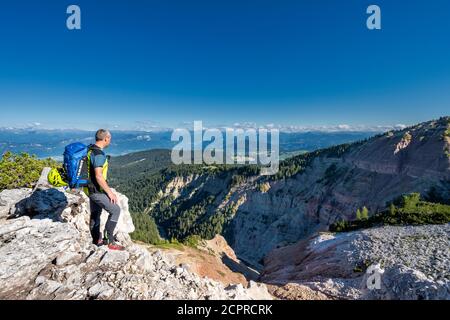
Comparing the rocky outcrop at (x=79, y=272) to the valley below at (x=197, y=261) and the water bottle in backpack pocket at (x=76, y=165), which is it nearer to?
the valley below at (x=197, y=261)

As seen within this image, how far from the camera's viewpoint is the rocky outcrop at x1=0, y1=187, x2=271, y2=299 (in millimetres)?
8344

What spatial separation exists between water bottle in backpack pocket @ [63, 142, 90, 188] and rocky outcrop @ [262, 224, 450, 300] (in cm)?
1209

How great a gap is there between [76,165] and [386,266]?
1879cm

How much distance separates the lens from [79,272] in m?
9.09

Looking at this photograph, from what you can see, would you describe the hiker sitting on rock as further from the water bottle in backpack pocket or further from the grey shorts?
the water bottle in backpack pocket

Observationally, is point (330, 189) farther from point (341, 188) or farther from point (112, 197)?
point (112, 197)

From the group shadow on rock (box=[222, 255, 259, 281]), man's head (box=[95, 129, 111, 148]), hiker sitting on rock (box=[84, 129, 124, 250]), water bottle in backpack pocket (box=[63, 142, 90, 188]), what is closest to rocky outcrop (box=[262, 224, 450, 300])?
hiker sitting on rock (box=[84, 129, 124, 250])

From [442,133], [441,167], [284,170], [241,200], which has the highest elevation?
[442,133]

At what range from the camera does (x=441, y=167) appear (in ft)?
230

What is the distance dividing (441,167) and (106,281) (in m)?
86.0

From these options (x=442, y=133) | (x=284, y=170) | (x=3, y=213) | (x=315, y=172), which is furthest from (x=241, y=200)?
(x=3, y=213)

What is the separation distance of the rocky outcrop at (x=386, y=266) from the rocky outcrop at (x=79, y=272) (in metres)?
6.49
